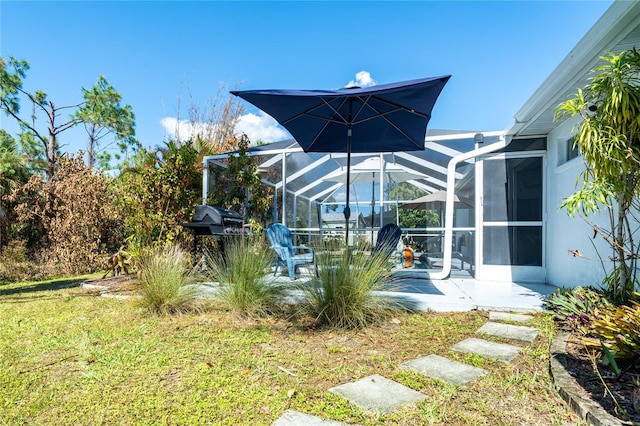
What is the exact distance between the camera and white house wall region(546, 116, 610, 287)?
15.4ft

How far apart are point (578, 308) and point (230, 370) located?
330 centimetres

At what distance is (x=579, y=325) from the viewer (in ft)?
10.6

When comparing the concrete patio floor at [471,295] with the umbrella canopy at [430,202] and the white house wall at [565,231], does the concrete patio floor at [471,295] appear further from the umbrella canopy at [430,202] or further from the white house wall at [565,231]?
the umbrella canopy at [430,202]

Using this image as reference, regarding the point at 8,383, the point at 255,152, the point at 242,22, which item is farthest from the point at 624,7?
the point at 242,22

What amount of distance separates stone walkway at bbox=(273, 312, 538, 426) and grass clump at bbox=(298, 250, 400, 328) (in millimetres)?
940

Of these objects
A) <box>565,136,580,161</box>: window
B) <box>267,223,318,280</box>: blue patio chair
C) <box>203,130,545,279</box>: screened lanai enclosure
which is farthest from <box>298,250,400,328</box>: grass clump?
<box>565,136,580,161</box>: window

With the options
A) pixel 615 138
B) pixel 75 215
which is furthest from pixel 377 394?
pixel 75 215

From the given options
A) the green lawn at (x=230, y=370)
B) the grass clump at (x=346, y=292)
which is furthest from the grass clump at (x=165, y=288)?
the grass clump at (x=346, y=292)

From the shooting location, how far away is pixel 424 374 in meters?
2.53

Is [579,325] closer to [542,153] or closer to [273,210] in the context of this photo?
[542,153]

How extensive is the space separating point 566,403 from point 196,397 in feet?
7.07

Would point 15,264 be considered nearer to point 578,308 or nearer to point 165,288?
point 165,288

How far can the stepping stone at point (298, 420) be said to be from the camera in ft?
6.19

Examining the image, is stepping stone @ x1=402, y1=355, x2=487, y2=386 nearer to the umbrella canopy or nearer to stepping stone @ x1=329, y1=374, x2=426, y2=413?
stepping stone @ x1=329, y1=374, x2=426, y2=413
